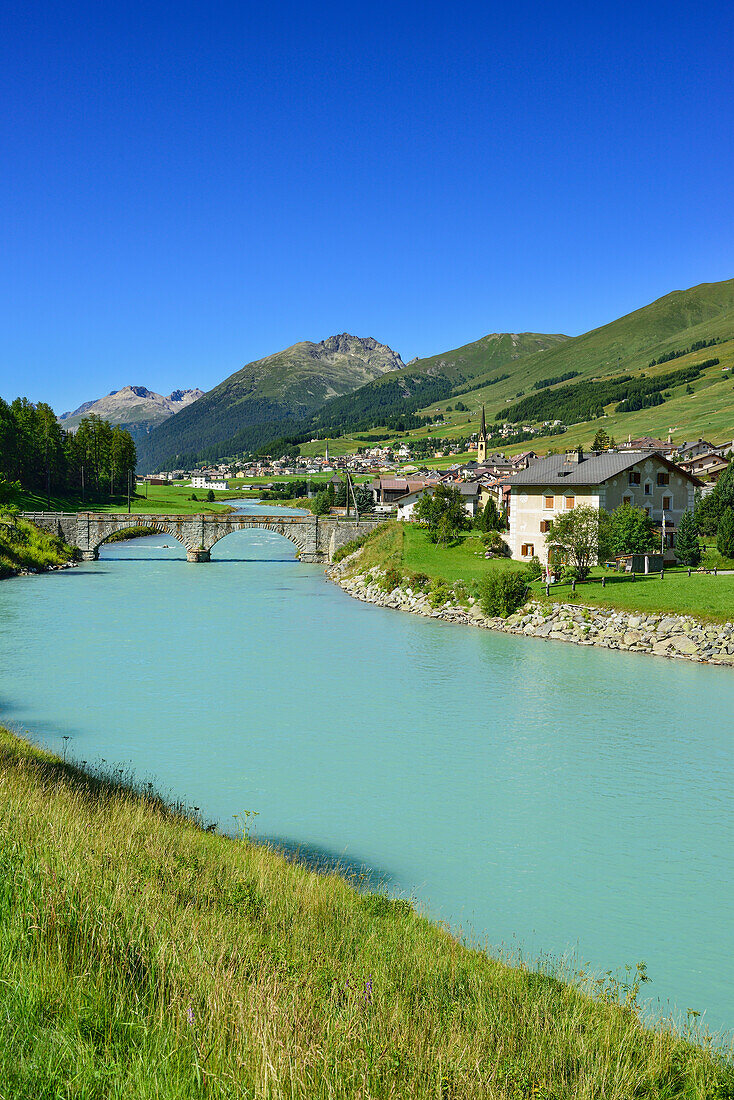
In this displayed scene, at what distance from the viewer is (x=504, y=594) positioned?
4481cm

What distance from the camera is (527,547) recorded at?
57656 mm

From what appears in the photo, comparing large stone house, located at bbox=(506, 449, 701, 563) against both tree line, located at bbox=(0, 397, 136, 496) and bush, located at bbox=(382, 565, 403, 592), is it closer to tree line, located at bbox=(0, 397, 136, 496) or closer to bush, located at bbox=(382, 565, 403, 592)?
bush, located at bbox=(382, 565, 403, 592)

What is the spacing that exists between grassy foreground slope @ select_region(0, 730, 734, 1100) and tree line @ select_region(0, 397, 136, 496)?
78.2 m

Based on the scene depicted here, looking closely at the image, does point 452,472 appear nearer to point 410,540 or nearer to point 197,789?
point 410,540

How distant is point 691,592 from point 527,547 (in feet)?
61.1

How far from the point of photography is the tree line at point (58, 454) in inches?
3716

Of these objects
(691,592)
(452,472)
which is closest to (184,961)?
(691,592)

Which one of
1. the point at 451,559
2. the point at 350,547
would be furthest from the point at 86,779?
the point at 350,547

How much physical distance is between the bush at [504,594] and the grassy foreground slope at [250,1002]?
3495 centimetres

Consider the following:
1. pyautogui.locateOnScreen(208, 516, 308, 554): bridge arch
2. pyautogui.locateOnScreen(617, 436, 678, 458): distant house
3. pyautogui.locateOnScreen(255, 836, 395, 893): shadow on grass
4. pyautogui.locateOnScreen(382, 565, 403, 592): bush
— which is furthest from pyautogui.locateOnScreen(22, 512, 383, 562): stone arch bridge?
pyautogui.locateOnScreen(255, 836, 395, 893): shadow on grass

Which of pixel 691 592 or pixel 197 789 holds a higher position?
pixel 691 592

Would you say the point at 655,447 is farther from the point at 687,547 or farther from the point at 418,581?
the point at 418,581

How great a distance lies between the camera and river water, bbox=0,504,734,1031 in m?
14.5

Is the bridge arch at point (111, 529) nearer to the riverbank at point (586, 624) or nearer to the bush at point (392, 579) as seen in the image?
the bush at point (392, 579)
